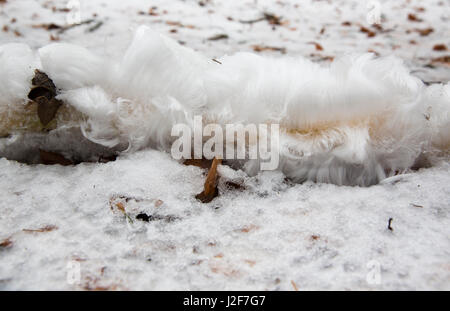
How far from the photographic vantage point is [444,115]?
3.77ft

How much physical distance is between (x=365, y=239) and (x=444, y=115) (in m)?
0.60

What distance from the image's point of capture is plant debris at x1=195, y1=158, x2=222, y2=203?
40.8 inches

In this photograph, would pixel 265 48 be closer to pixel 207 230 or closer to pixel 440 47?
pixel 440 47

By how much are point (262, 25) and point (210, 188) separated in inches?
77.3

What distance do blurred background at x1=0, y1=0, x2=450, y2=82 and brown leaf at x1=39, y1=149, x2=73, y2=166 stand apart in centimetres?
121

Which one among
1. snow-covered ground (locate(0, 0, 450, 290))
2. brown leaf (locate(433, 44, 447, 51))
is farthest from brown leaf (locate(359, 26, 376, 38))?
snow-covered ground (locate(0, 0, 450, 290))

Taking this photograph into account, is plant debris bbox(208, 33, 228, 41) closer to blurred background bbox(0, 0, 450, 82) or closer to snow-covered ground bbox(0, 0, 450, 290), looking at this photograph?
blurred background bbox(0, 0, 450, 82)

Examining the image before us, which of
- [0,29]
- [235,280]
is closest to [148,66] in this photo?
[235,280]

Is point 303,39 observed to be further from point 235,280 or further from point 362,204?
point 235,280

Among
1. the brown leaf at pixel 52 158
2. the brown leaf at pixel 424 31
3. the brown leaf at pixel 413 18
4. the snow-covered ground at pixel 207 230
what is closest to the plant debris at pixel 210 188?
the snow-covered ground at pixel 207 230

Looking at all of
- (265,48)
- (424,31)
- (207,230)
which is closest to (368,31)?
(424,31)

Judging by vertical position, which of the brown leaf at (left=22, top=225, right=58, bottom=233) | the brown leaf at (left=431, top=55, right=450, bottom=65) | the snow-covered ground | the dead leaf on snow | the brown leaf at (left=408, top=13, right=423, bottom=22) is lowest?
the brown leaf at (left=22, top=225, right=58, bottom=233)

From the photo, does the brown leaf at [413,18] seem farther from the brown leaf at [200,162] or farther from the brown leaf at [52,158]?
the brown leaf at [52,158]

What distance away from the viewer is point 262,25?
2611 mm
